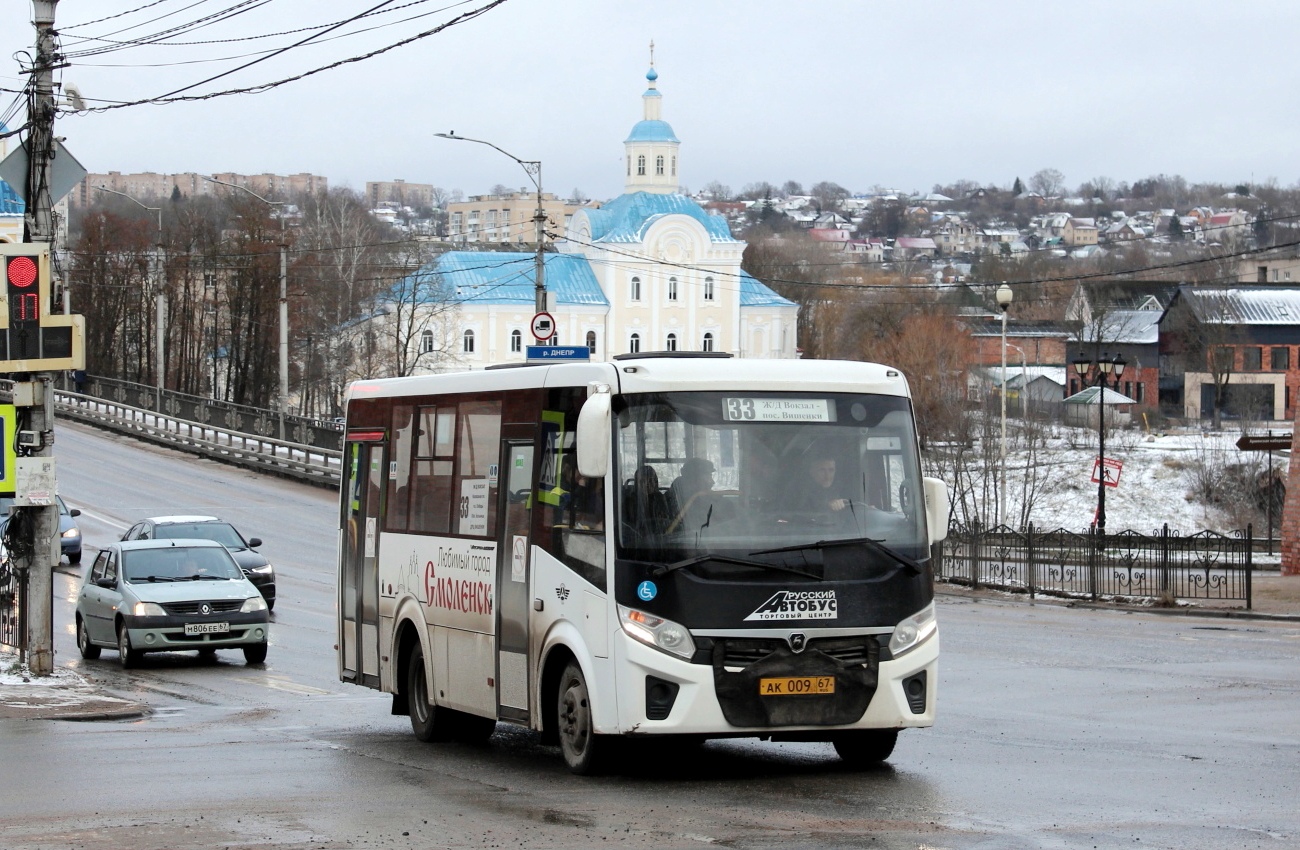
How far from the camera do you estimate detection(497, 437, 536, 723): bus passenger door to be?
12.0m

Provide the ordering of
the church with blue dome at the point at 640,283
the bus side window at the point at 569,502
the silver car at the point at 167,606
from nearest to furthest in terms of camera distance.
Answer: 1. the bus side window at the point at 569,502
2. the silver car at the point at 167,606
3. the church with blue dome at the point at 640,283

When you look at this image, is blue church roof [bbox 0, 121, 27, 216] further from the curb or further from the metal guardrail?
the curb

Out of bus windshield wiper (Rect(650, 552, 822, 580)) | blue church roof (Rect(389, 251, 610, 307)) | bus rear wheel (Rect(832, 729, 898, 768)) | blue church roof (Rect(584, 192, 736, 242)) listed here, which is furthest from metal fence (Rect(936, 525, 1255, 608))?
blue church roof (Rect(584, 192, 736, 242))

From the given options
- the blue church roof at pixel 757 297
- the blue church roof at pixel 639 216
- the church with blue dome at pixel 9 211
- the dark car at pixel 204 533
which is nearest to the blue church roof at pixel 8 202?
the church with blue dome at pixel 9 211

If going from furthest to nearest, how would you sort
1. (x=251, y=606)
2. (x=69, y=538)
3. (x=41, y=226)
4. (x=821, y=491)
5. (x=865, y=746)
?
(x=69, y=538), (x=251, y=606), (x=41, y=226), (x=865, y=746), (x=821, y=491)

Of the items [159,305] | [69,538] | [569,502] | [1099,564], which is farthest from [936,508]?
[159,305]

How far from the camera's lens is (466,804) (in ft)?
33.7

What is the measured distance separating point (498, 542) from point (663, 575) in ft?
6.75

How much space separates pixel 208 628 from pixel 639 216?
97.5m

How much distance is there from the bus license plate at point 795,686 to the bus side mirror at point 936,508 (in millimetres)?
1240

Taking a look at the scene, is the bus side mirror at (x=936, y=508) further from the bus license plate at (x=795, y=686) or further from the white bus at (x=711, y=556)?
the bus license plate at (x=795, y=686)

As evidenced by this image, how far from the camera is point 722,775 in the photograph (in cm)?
1144

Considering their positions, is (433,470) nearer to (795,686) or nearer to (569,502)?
(569,502)

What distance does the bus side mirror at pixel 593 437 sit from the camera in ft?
35.0
